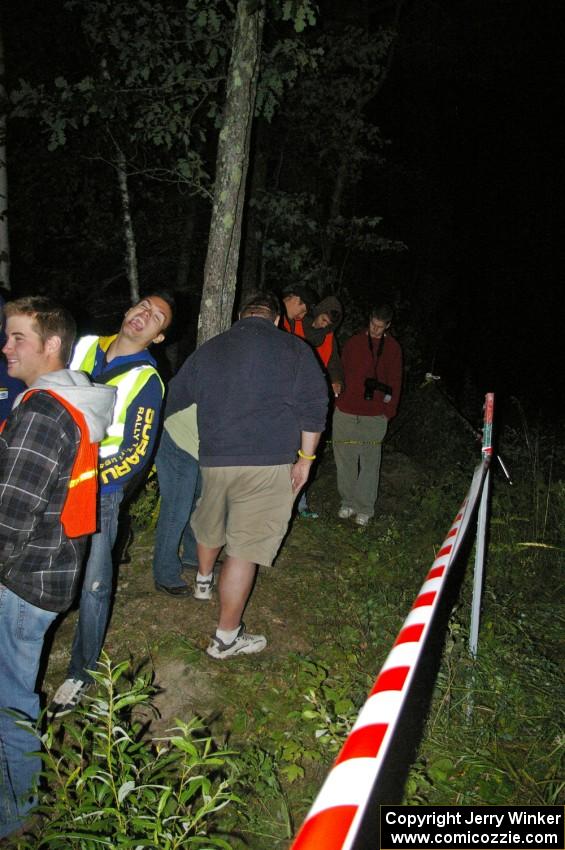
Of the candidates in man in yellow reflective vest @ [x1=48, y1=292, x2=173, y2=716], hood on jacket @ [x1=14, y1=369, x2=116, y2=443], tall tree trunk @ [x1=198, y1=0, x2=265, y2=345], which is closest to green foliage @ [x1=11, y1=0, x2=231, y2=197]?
tall tree trunk @ [x1=198, y1=0, x2=265, y2=345]

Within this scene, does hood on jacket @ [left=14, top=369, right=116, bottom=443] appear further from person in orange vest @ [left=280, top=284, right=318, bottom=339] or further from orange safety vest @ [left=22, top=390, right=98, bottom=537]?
person in orange vest @ [left=280, top=284, right=318, bottom=339]

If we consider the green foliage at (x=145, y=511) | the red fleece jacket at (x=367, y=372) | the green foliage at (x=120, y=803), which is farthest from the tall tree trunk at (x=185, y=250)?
the green foliage at (x=120, y=803)

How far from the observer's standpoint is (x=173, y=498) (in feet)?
11.5

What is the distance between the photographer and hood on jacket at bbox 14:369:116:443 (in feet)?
6.11

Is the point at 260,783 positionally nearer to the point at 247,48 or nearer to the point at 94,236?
the point at 247,48

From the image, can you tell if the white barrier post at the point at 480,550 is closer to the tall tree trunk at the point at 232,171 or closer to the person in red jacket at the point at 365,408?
the person in red jacket at the point at 365,408

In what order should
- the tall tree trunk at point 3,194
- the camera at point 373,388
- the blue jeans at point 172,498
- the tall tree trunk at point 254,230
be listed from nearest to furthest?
the blue jeans at point 172,498 < the camera at point 373,388 < the tall tree trunk at point 3,194 < the tall tree trunk at point 254,230

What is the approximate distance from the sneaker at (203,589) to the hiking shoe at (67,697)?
0.97m

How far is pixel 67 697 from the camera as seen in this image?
2.57 metres

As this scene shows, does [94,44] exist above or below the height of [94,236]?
above

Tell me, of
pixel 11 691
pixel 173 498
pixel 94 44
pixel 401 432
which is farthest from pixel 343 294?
pixel 11 691

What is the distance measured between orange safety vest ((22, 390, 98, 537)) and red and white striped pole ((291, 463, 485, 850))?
122 centimetres

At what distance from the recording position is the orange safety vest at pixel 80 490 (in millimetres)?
1877

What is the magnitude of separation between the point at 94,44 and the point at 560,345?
14.0 meters
